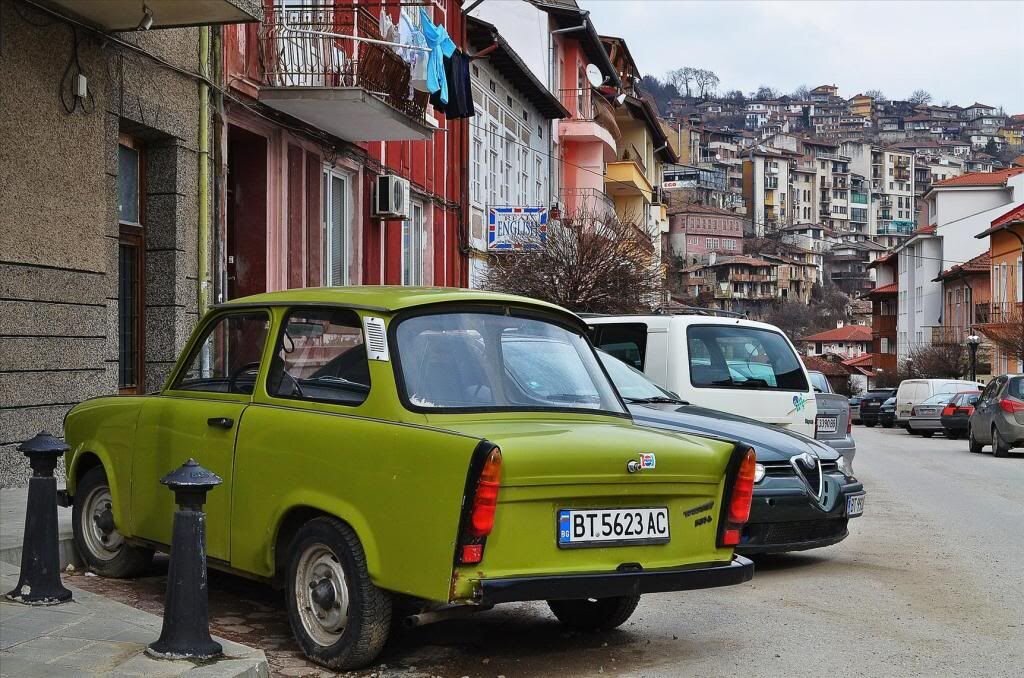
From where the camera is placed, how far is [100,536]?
26.1ft

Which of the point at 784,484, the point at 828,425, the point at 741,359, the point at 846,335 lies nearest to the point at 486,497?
the point at 784,484

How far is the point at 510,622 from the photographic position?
7297mm

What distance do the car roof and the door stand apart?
0.69 feet

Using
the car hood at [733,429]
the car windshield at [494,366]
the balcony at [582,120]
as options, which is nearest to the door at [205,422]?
the car windshield at [494,366]

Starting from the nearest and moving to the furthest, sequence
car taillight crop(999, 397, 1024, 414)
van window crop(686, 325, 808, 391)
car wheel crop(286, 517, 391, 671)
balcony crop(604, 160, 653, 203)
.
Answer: car wheel crop(286, 517, 391, 671), van window crop(686, 325, 808, 391), car taillight crop(999, 397, 1024, 414), balcony crop(604, 160, 653, 203)

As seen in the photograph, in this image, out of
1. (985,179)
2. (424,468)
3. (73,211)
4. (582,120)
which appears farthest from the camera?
(985,179)

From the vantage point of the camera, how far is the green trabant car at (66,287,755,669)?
5.59 m

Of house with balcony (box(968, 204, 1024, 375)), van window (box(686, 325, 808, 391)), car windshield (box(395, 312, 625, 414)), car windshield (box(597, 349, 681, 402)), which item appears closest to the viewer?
car windshield (box(395, 312, 625, 414))

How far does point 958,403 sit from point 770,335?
2558 cm

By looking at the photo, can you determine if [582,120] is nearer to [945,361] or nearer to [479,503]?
[945,361]

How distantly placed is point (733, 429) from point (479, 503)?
432cm

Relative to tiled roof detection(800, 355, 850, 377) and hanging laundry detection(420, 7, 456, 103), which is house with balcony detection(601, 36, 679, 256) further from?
tiled roof detection(800, 355, 850, 377)

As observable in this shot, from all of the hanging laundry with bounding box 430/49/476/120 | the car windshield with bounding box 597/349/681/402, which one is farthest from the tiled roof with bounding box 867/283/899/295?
the car windshield with bounding box 597/349/681/402

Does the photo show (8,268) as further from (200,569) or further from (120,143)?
(200,569)
